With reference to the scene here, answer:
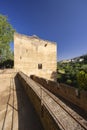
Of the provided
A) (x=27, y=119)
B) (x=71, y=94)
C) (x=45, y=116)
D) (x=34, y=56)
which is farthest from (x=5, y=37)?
(x=45, y=116)

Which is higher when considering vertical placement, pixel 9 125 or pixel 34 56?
pixel 34 56

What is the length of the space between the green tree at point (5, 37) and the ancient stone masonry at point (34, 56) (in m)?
4.80

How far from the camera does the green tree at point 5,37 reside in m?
22.4

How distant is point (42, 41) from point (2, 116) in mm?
17612

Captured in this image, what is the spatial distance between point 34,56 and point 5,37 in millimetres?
6379

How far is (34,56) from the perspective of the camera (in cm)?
2028

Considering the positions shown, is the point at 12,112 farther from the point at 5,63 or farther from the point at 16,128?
the point at 5,63

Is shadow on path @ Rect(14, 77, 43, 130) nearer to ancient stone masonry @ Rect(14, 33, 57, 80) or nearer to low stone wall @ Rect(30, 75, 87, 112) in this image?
low stone wall @ Rect(30, 75, 87, 112)

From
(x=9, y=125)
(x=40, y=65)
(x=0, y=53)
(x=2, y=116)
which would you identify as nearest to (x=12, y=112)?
(x=2, y=116)

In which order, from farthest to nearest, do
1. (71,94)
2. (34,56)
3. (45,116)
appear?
(34,56)
(71,94)
(45,116)

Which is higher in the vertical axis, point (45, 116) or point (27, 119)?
point (45, 116)

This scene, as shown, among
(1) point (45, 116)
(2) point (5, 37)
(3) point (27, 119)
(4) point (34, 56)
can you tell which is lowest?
(3) point (27, 119)

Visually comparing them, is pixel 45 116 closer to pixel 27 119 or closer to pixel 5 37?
pixel 27 119

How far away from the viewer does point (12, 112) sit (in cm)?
489
